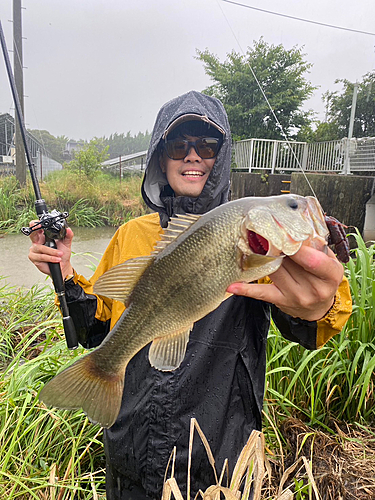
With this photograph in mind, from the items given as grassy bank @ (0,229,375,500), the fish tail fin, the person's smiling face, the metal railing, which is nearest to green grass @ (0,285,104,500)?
grassy bank @ (0,229,375,500)

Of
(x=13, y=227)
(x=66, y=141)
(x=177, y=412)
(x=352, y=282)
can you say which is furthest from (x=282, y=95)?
(x=177, y=412)

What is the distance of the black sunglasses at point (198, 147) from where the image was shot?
2.00 metres

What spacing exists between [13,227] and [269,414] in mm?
9016

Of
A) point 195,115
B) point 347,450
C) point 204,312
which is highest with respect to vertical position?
point 195,115

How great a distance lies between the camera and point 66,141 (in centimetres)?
1498

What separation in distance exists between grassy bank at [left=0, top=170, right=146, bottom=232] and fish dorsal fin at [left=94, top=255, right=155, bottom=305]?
9.35 metres

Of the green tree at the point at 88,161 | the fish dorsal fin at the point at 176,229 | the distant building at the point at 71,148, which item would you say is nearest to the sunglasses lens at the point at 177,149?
the fish dorsal fin at the point at 176,229

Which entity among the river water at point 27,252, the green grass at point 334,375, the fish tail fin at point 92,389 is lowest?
the river water at point 27,252

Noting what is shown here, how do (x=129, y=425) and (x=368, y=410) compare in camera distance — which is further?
(x=368, y=410)

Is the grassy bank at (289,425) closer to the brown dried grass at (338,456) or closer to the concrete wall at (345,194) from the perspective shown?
the brown dried grass at (338,456)

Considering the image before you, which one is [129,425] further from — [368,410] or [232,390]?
[368,410]

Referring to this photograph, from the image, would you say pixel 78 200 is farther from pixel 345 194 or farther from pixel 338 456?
pixel 338 456

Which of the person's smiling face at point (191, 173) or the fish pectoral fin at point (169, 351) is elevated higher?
the person's smiling face at point (191, 173)

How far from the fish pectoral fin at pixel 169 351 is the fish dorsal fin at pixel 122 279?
0.23 metres
